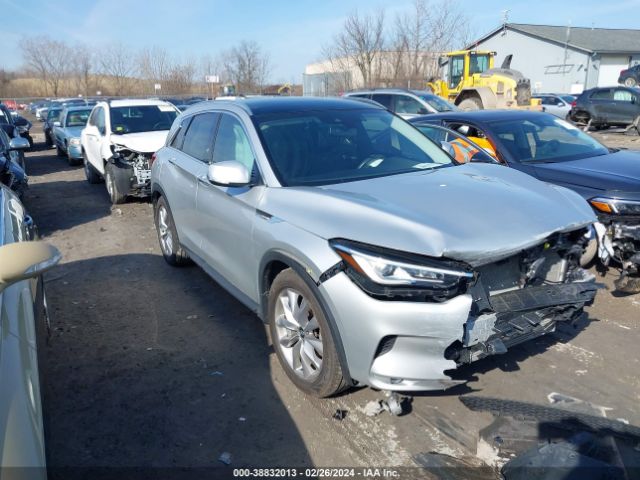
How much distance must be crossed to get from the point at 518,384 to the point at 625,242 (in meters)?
2.14

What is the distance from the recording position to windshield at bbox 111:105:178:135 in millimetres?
9898

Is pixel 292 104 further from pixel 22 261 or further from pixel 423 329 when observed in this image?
pixel 22 261

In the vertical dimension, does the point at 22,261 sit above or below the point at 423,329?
above

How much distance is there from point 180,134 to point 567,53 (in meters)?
45.9

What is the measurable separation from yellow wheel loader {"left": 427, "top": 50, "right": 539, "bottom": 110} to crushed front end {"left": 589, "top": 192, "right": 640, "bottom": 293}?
14517mm

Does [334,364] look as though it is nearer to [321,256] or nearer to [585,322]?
[321,256]

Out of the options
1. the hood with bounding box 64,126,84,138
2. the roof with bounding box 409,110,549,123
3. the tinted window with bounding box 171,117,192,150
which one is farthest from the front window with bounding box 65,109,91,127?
the roof with bounding box 409,110,549,123

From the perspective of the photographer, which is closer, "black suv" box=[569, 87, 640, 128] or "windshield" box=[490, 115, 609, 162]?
"windshield" box=[490, 115, 609, 162]

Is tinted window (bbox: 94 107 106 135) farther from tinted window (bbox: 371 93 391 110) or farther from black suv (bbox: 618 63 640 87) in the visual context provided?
black suv (bbox: 618 63 640 87)

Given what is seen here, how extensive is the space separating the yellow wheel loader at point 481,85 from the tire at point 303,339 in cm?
1683

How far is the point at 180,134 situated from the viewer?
5.52m

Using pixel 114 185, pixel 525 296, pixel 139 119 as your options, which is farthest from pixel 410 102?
pixel 525 296

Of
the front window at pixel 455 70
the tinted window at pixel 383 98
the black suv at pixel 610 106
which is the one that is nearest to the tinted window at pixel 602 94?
the black suv at pixel 610 106

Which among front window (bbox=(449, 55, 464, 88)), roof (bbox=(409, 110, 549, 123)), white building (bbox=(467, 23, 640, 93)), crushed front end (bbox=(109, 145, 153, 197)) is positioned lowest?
crushed front end (bbox=(109, 145, 153, 197))
